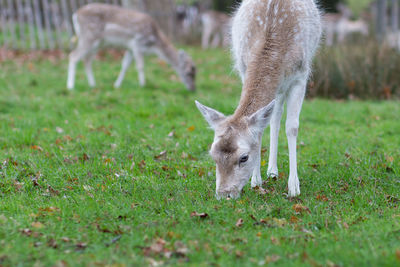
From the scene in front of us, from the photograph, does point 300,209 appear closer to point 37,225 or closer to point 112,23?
point 37,225

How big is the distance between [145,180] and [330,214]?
6.37ft

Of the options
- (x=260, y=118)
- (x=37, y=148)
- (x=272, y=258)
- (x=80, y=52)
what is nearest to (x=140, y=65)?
(x=80, y=52)

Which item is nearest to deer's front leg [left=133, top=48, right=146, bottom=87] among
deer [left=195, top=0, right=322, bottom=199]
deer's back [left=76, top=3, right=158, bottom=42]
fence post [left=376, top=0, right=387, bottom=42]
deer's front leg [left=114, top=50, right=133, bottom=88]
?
deer's front leg [left=114, top=50, right=133, bottom=88]

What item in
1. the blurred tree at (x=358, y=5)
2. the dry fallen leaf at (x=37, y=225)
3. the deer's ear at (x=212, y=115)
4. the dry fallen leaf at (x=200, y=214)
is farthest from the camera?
the blurred tree at (x=358, y=5)

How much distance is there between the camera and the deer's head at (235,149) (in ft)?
13.6

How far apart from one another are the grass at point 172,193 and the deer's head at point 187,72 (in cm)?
250

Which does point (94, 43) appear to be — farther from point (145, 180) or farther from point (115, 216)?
point (115, 216)

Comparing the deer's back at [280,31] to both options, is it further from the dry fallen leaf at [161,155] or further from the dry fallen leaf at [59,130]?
the dry fallen leaf at [59,130]

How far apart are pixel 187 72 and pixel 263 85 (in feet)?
22.5

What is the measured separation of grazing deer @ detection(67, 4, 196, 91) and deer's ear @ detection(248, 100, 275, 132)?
682 centimetres

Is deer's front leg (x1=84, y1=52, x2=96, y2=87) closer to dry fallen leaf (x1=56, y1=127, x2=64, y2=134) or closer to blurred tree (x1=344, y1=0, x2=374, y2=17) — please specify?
dry fallen leaf (x1=56, y1=127, x2=64, y2=134)

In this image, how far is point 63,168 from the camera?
5188 millimetres

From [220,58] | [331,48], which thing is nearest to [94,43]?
[220,58]

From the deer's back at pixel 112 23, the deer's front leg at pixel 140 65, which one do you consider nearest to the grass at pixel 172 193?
the deer's front leg at pixel 140 65
